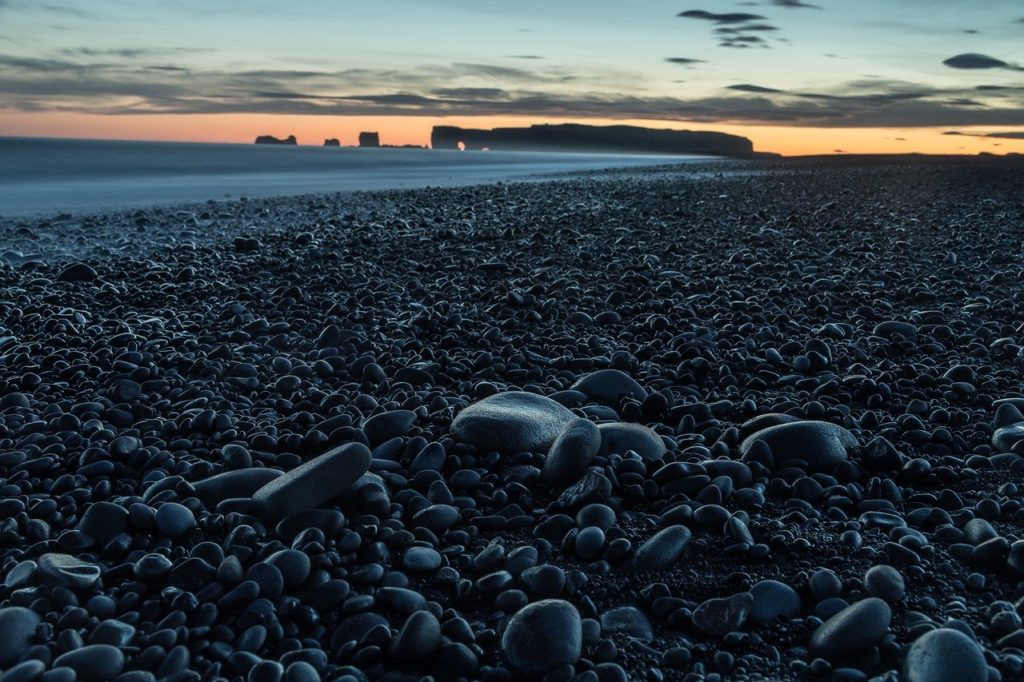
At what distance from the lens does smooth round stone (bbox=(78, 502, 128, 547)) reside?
9.92 ft

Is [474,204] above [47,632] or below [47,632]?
above

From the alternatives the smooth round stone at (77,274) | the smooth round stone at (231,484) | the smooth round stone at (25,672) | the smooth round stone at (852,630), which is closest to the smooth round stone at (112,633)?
the smooth round stone at (25,672)

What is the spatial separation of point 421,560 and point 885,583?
1.48m

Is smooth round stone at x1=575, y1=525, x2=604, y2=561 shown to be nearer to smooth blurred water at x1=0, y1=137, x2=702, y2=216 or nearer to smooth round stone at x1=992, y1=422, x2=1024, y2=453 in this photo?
smooth round stone at x1=992, y1=422, x2=1024, y2=453

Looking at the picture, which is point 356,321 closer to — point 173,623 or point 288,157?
point 173,623

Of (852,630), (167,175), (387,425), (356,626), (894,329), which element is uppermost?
(167,175)

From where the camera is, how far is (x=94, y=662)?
2.29m

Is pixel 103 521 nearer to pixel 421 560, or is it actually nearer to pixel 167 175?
pixel 421 560

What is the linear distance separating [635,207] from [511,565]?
37.3ft

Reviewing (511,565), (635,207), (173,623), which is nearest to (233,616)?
(173,623)

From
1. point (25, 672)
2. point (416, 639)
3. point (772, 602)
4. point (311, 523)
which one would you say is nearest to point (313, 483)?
point (311, 523)

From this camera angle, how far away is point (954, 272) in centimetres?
778

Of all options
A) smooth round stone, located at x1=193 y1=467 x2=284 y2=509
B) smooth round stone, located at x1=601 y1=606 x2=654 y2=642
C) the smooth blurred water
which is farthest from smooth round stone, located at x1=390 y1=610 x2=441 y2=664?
the smooth blurred water

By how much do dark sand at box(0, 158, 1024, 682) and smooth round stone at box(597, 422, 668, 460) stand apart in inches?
0.5
